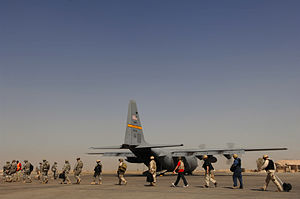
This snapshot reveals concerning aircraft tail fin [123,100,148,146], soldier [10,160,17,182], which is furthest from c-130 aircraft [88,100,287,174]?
soldier [10,160,17,182]

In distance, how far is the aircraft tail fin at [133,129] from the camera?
3331cm

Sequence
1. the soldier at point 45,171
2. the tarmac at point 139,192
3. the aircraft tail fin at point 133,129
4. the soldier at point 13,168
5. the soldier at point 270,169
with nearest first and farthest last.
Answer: the tarmac at point 139,192, the soldier at point 270,169, the soldier at point 45,171, the soldier at point 13,168, the aircraft tail fin at point 133,129

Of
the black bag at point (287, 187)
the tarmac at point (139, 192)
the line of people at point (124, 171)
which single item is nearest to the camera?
the tarmac at point (139, 192)

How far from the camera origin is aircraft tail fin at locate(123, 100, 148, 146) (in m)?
33.3

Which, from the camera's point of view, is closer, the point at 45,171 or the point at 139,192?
the point at 139,192

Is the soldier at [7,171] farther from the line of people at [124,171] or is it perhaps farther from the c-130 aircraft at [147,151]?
the c-130 aircraft at [147,151]

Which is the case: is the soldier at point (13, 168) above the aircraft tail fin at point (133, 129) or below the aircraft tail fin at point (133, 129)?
below

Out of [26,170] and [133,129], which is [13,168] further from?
[133,129]

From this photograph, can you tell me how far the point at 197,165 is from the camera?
4569cm

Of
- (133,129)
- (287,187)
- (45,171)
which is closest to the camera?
(287,187)

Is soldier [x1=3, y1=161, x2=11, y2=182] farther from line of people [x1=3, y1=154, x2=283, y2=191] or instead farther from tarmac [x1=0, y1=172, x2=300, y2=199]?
tarmac [x1=0, y1=172, x2=300, y2=199]

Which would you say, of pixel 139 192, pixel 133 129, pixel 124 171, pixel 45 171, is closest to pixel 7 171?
pixel 45 171

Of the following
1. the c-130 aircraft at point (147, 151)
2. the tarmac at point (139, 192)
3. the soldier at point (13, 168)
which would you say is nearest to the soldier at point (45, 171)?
the soldier at point (13, 168)

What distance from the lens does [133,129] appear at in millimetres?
34344
